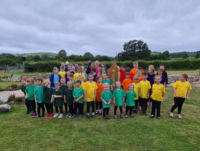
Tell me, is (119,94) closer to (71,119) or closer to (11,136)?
(71,119)

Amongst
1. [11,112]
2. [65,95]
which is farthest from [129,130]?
[11,112]

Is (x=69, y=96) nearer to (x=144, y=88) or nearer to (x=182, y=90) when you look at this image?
(x=144, y=88)

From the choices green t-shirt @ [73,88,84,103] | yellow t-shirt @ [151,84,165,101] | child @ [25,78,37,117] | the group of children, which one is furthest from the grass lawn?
green t-shirt @ [73,88,84,103]

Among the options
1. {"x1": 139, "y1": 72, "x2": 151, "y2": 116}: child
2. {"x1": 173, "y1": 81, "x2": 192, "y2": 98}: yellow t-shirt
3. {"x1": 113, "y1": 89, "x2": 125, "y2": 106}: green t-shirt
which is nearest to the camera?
{"x1": 173, "y1": 81, "x2": 192, "y2": 98}: yellow t-shirt

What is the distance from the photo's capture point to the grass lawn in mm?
3041

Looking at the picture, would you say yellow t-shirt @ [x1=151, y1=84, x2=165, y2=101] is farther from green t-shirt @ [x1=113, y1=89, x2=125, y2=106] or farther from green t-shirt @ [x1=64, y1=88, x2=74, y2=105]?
green t-shirt @ [x1=64, y1=88, x2=74, y2=105]

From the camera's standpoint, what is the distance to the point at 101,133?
3578 millimetres

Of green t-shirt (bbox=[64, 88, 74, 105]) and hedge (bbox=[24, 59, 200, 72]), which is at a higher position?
hedge (bbox=[24, 59, 200, 72])

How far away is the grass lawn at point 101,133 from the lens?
120 inches

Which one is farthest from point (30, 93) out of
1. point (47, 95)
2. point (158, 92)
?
point (158, 92)

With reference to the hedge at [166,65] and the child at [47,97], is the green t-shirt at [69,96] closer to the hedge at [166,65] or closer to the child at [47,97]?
the child at [47,97]

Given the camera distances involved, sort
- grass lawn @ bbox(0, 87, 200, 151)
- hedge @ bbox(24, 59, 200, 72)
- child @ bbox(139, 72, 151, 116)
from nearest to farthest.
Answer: grass lawn @ bbox(0, 87, 200, 151) < child @ bbox(139, 72, 151, 116) < hedge @ bbox(24, 59, 200, 72)

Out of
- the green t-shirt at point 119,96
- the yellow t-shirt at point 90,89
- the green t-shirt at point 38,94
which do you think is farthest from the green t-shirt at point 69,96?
the green t-shirt at point 119,96

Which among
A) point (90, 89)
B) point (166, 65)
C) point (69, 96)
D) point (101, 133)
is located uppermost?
point (166, 65)
